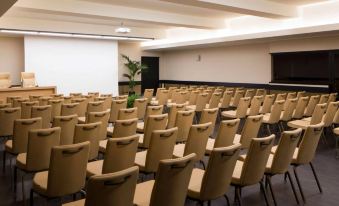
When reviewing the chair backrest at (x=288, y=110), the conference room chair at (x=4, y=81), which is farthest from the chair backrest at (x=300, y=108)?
the conference room chair at (x=4, y=81)

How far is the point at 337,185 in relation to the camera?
451 centimetres

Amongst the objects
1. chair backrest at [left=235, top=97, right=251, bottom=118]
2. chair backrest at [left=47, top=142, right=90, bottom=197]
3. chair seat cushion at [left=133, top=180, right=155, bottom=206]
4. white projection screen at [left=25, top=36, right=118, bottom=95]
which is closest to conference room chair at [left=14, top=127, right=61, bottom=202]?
chair backrest at [left=47, top=142, right=90, bottom=197]

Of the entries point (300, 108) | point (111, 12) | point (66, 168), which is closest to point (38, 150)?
point (66, 168)

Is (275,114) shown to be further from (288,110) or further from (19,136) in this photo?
(19,136)

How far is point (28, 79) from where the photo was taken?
41.4 ft

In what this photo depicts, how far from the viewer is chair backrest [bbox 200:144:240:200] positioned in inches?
111

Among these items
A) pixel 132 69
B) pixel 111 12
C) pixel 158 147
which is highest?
pixel 111 12

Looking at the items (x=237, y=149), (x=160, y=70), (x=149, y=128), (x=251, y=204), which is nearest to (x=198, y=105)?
(x=149, y=128)

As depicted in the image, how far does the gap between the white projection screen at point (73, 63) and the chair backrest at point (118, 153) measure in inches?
437

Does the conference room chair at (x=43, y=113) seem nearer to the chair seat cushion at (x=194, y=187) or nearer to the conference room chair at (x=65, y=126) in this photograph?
the conference room chair at (x=65, y=126)

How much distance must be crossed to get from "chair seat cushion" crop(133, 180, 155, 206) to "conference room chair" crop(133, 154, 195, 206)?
0.83 feet

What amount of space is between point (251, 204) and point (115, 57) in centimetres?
1261

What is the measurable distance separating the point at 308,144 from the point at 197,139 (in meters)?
1.29

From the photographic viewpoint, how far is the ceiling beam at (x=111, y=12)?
879 centimetres
